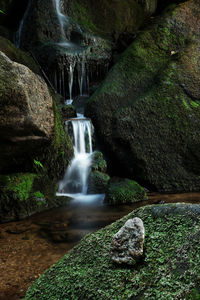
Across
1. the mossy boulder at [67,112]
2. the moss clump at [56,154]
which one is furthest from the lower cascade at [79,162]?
the mossy boulder at [67,112]

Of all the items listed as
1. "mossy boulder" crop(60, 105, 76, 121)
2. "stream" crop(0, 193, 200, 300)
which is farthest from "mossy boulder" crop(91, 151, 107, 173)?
"mossy boulder" crop(60, 105, 76, 121)

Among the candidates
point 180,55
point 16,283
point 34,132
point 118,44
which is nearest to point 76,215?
point 34,132

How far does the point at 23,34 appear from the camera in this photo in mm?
11836

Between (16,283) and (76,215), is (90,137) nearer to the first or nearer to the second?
(76,215)

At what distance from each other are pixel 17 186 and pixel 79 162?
2783 mm

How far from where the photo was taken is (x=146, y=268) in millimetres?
1479

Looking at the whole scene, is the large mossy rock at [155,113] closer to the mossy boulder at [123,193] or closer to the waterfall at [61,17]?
the mossy boulder at [123,193]

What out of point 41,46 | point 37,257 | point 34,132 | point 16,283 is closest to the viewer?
point 16,283

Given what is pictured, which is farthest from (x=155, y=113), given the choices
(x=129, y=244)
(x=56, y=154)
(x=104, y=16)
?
(x=104, y=16)

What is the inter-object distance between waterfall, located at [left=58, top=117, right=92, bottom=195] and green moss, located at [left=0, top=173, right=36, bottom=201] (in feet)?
5.18

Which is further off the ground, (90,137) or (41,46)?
(41,46)

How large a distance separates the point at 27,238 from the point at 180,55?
824 cm

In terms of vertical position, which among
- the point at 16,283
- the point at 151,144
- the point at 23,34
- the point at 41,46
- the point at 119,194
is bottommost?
the point at 16,283

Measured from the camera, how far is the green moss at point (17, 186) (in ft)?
16.3
